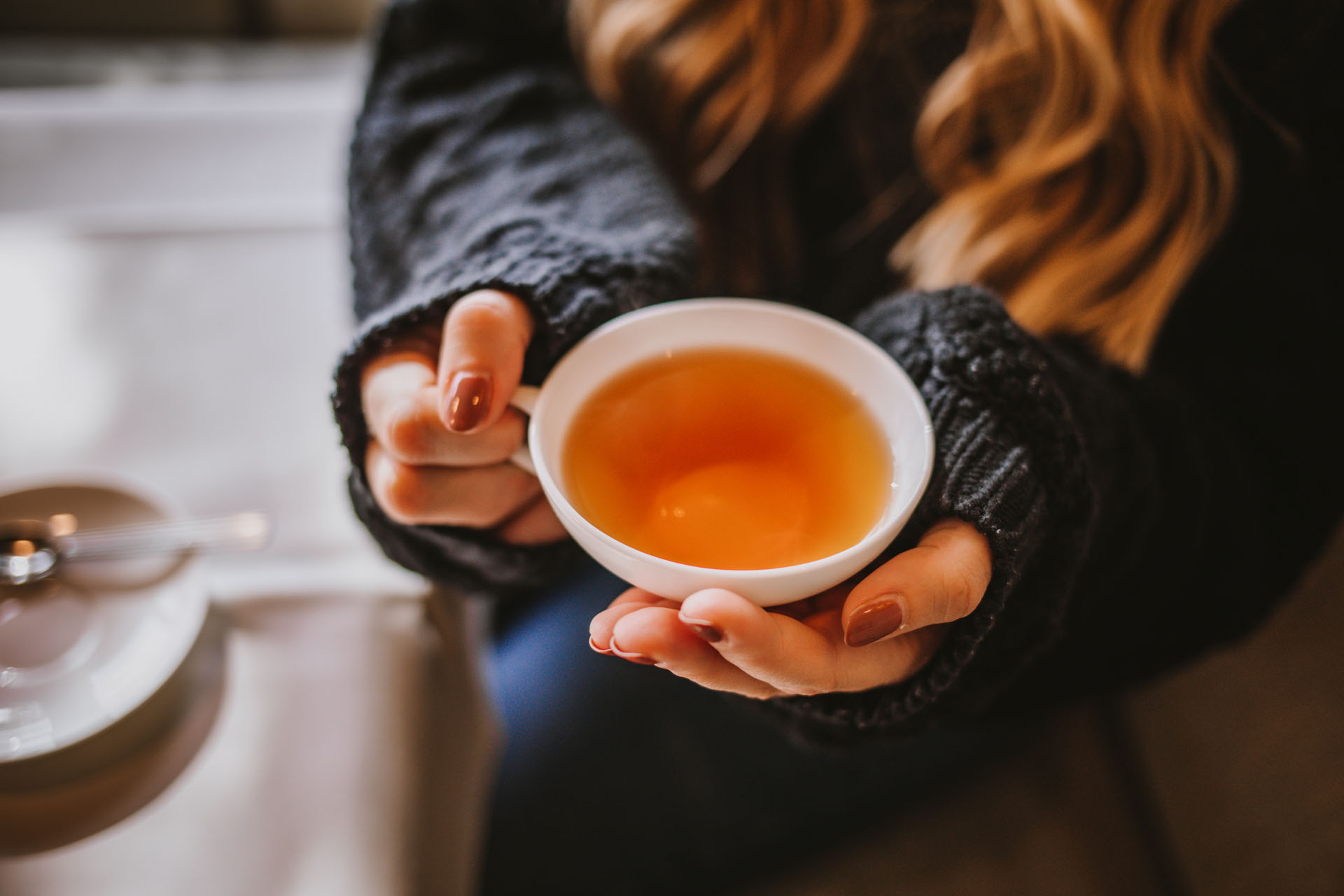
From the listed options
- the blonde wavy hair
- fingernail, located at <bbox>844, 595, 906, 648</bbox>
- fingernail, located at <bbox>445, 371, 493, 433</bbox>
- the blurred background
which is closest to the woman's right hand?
fingernail, located at <bbox>445, 371, 493, 433</bbox>

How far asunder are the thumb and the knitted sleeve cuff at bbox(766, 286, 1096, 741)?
252mm

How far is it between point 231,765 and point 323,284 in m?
0.43

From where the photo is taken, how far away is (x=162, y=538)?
0.52 m

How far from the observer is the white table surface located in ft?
1.51

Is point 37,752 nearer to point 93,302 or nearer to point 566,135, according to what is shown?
point 93,302

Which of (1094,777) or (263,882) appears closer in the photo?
(263,882)

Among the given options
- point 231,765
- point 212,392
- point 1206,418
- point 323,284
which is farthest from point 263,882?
point 1206,418

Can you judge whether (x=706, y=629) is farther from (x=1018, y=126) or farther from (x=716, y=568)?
(x=1018, y=126)

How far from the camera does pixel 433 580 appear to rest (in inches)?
22.0

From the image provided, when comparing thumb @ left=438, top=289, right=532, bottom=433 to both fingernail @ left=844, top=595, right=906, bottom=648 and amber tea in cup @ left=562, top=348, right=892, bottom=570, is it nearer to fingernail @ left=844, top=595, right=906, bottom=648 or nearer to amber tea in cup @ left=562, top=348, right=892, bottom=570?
amber tea in cup @ left=562, top=348, right=892, bottom=570

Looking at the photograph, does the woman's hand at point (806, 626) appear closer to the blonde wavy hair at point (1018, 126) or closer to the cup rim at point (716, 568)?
the cup rim at point (716, 568)

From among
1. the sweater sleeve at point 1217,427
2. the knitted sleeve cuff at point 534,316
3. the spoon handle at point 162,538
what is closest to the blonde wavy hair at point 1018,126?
the sweater sleeve at point 1217,427

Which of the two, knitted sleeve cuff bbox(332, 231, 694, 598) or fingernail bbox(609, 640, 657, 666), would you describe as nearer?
fingernail bbox(609, 640, 657, 666)

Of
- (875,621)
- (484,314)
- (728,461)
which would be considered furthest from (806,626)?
(484,314)
